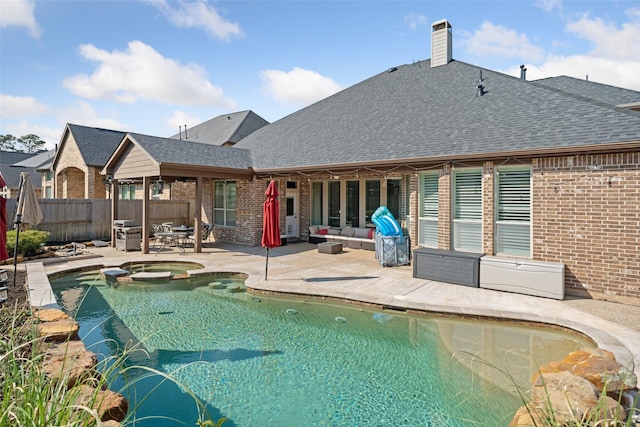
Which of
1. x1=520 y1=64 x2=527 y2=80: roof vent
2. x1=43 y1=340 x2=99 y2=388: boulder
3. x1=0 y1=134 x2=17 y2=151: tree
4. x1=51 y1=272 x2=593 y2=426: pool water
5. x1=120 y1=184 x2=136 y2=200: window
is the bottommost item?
x1=51 y1=272 x2=593 y2=426: pool water

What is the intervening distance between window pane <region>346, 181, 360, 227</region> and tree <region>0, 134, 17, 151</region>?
8866 cm

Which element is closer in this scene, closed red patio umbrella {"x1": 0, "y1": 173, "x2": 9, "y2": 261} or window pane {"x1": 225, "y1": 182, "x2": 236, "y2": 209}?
closed red patio umbrella {"x1": 0, "y1": 173, "x2": 9, "y2": 261}

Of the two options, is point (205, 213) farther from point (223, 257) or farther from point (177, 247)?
point (223, 257)

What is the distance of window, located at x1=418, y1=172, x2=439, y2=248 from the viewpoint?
1057cm

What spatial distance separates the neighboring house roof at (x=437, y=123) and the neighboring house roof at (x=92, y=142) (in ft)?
38.2

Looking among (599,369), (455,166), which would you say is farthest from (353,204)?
(599,369)

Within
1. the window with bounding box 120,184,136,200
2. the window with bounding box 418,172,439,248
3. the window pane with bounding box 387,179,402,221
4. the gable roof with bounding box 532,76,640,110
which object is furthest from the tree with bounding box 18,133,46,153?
the gable roof with bounding box 532,76,640,110

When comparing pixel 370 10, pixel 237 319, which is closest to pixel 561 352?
pixel 237 319

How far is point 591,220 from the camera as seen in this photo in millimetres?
7594

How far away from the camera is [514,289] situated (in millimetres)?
7922

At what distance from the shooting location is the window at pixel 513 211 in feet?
→ 28.3

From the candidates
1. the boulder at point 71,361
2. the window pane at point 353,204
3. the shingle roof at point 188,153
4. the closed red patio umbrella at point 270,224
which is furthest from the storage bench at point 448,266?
the shingle roof at point 188,153

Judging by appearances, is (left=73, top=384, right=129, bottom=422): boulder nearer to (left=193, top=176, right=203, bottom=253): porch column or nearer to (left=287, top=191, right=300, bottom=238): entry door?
(left=193, top=176, right=203, bottom=253): porch column

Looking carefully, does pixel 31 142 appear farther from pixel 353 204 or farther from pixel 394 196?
pixel 394 196
